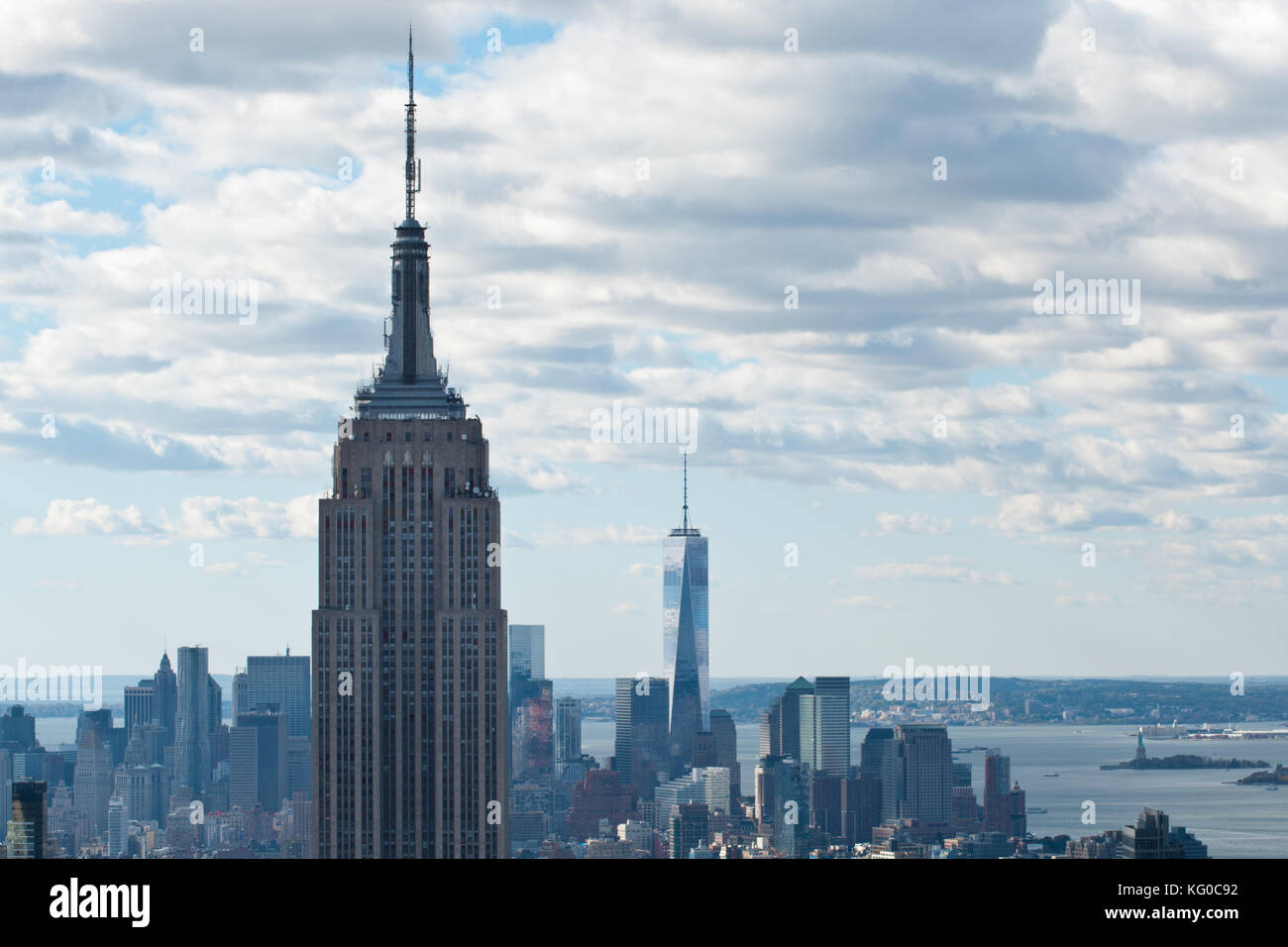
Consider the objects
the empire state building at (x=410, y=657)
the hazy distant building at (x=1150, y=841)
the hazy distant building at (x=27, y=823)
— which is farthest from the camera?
the hazy distant building at (x=27, y=823)

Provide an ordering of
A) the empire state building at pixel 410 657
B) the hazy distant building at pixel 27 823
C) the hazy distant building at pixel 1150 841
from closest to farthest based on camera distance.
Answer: the empire state building at pixel 410 657 < the hazy distant building at pixel 1150 841 < the hazy distant building at pixel 27 823

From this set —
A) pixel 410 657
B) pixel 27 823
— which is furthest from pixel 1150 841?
pixel 27 823

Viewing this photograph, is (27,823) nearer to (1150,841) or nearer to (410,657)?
(410,657)

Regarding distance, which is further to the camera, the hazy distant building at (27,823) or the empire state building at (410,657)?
the hazy distant building at (27,823)

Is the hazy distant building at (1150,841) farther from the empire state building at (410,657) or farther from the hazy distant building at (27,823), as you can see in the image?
the hazy distant building at (27,823)

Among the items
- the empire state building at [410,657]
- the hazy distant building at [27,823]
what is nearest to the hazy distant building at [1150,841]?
the empire state building at [410,657]

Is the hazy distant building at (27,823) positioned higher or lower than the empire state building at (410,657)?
lower

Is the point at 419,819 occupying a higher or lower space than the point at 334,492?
lower
